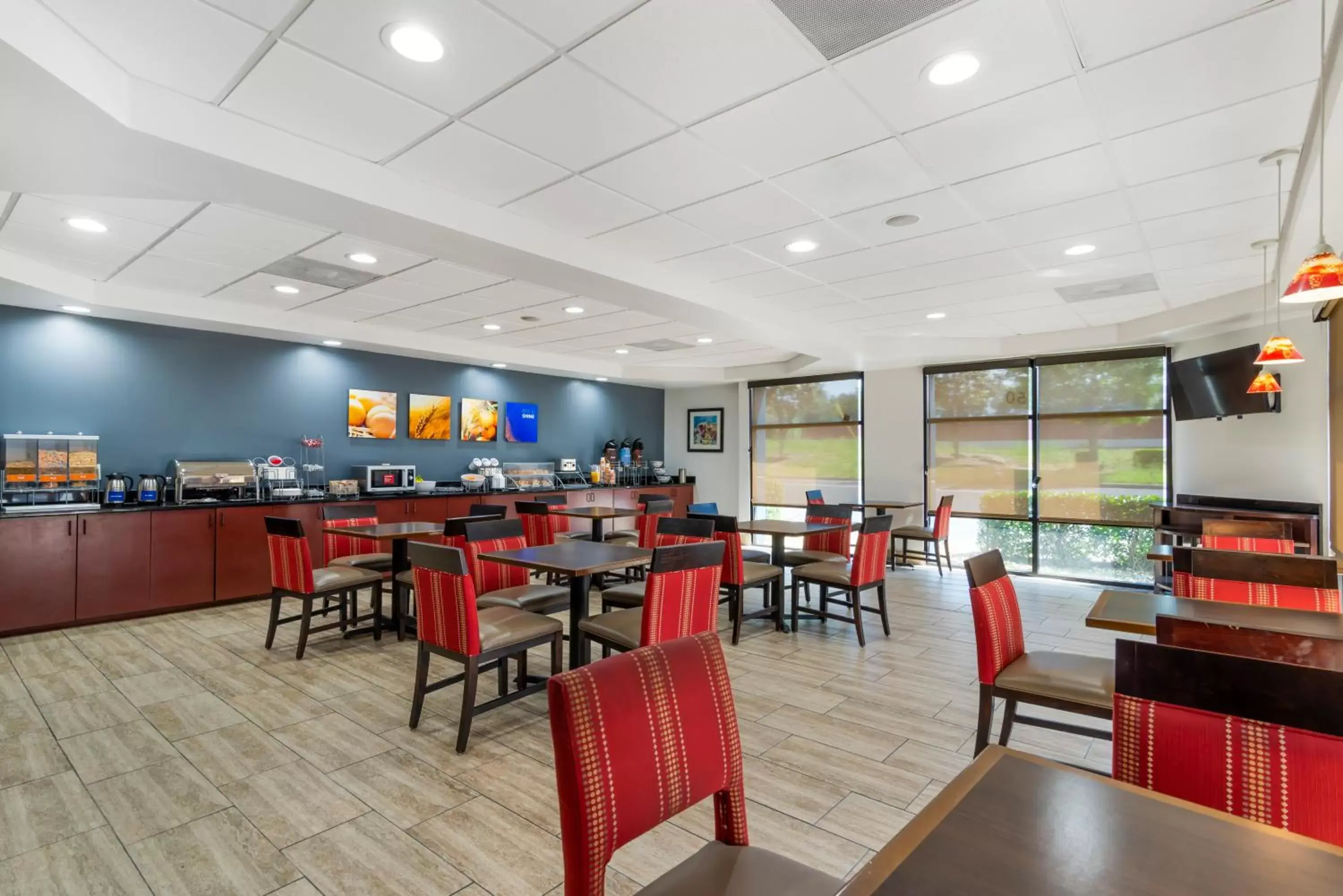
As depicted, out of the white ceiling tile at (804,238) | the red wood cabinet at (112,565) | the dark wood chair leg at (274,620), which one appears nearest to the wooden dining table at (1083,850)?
the white ceiling tile at (804,238)

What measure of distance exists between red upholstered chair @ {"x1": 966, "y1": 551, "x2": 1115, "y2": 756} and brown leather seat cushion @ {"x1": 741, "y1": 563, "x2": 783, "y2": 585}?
2236 mm

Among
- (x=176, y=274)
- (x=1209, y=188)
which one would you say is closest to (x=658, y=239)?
(x=1209, y=188)

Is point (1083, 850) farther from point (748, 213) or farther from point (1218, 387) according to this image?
point (1218, 387)

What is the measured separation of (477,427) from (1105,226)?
7328 mm

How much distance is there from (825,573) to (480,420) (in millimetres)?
5629

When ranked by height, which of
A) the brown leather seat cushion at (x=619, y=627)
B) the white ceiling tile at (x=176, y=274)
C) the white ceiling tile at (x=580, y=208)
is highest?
the white ceiling tile at (x=580, y=208)

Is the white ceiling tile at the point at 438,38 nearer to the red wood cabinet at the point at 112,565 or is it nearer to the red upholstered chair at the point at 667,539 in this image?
the red upholstered chair at the point at 667,539

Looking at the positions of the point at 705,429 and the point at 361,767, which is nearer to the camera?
the point at 361,767

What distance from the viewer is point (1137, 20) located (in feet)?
7.38

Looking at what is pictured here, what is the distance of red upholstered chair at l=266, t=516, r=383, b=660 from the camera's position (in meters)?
4.41

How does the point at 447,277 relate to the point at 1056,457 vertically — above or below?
above

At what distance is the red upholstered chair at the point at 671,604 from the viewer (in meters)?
3.23

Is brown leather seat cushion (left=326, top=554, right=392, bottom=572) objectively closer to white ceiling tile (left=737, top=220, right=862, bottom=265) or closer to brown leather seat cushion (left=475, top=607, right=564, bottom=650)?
brown leather seat cushion (left=475, top=607, right=564, bottom=650)

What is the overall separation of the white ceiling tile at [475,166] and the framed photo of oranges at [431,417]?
16.5 ft
